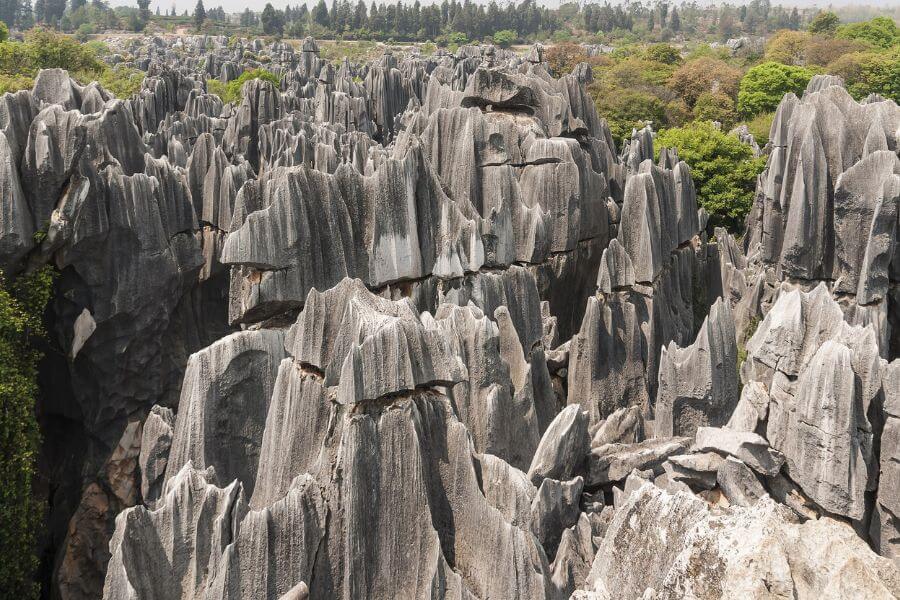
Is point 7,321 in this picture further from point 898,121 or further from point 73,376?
point 898,121

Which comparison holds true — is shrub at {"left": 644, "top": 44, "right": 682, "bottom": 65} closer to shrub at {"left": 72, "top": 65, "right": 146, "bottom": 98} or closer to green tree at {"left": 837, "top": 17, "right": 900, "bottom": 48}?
green tree at {"left": 837, "top": 17, "right": 900, "bottom": 48}

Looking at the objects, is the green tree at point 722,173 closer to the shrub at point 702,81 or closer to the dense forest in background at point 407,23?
the shrub at point 702,81

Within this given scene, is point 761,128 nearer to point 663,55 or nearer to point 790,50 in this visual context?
point 790,50

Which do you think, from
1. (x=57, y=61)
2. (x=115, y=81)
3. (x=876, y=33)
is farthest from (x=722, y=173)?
(x=876, y=33)

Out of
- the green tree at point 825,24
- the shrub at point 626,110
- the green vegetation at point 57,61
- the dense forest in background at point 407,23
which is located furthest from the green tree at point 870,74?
the dense forest in background at point 407,23

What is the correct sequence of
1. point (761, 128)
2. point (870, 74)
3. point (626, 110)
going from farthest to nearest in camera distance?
point (870, 74) → point (626, 110) → point (761, 128)

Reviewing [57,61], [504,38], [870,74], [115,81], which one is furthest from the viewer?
[504,38]

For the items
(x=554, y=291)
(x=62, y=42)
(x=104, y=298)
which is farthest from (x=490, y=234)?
(x=62, y=42)
